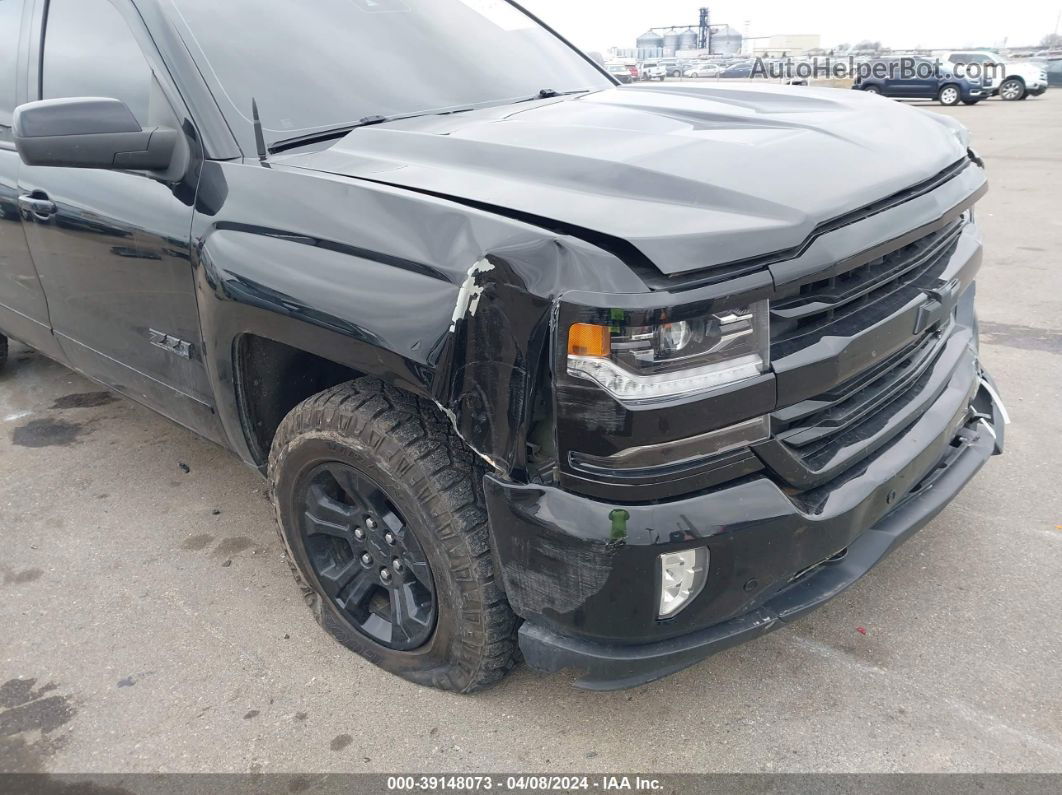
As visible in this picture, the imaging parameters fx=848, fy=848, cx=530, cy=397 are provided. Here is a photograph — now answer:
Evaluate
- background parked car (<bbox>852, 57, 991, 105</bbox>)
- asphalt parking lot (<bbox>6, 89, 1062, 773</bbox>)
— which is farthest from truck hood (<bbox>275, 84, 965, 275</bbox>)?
background parked car (<bbox>852, 57, 991, 105</bbox>)

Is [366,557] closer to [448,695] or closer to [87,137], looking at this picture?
[448,695]

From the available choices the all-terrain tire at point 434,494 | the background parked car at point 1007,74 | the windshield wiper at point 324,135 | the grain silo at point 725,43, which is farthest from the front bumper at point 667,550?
the grain silo at point 725,43

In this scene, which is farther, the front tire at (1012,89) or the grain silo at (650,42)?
the grain silo at (650,42)

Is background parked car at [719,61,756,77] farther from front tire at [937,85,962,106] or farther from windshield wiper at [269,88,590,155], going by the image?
windshield wiper at [269,88,590,155]

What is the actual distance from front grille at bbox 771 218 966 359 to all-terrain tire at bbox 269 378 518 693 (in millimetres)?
737

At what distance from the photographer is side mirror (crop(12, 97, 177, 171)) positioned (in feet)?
7.12

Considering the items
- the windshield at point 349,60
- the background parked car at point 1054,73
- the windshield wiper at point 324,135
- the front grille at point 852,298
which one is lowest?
the background parked car at point 1054,73

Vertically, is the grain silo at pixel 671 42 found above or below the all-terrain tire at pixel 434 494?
above

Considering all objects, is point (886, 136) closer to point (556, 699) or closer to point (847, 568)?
point (847, 568)

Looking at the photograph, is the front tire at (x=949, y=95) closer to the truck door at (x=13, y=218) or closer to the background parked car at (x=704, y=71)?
the background parked car at (x=704, y=71)

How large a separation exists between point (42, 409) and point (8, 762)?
255cm

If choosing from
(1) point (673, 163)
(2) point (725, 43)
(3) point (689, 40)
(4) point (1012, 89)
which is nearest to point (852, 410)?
(1) point (673, 163)

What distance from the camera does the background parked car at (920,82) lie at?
23.7m

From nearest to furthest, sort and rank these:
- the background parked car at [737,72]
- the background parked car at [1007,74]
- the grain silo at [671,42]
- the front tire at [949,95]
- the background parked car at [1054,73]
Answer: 1. the front tire at [949,95]
2. the background parked car at [1007,74]
3. the background parked car at [1054,73]
4. the background parked car at [737,72]
5. the grain silo at [671,42]
